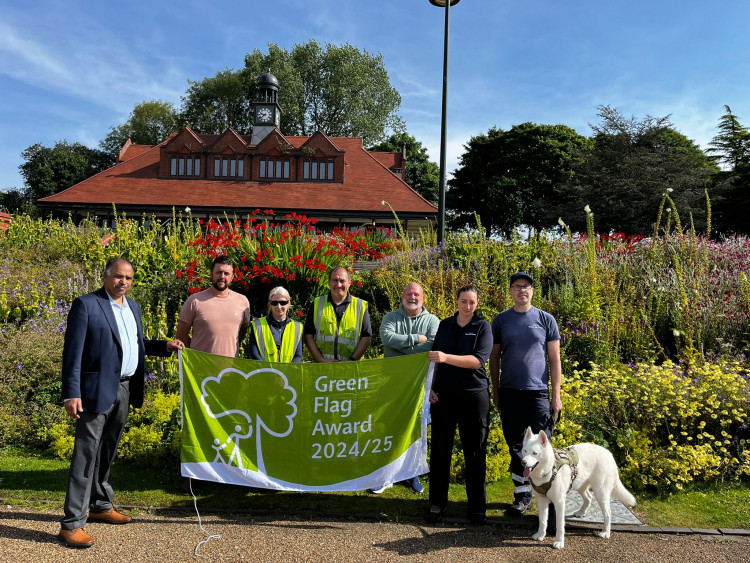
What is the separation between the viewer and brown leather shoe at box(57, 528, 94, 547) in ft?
12.3

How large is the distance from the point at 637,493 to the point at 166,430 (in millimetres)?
4907

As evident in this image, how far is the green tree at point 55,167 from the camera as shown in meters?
52.6

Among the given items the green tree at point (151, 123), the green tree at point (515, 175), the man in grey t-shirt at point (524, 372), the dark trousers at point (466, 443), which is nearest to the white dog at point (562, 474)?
the man in grey t-shirt at point (524, 372)

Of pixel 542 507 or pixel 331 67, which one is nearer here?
pixel 542 507

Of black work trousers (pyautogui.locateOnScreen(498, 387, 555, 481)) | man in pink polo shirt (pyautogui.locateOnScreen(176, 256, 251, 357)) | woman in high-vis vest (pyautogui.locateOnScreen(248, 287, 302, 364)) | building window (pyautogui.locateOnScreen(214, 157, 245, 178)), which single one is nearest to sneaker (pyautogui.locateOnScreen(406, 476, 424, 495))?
black work trousers (pyautogui.locateOnScreen(498, 387, 555, 481))

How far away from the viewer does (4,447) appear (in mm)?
5859

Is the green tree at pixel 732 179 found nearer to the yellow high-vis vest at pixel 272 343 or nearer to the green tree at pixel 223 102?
the yellow high-vis vest at pixel 272 343

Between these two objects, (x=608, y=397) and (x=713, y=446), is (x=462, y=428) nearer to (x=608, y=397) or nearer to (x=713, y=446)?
(x=608, y=397)

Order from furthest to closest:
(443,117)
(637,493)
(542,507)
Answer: (443,117) → (637,493) → (542,507)

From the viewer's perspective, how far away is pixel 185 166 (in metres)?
32.6

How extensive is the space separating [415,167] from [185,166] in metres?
23.1

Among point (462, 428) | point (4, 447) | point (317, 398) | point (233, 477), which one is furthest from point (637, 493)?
point (4, 447)

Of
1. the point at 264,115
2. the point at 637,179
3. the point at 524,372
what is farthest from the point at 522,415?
the point at 264,115

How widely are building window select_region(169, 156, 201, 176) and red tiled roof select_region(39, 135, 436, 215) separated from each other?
641 mm
